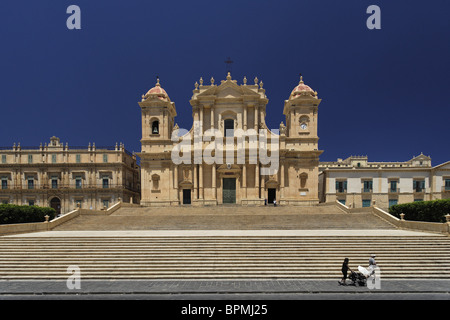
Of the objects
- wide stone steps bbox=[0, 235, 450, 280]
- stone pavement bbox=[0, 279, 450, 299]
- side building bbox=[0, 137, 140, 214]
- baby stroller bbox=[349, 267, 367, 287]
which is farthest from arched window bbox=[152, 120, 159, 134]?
baby stroller bbox=[349, 267, 367, 287]

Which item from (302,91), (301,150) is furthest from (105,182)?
(302,91)

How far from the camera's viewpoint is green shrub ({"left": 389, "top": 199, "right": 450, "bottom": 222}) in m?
22.5

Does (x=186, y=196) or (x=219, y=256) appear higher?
(x=186, y=196)

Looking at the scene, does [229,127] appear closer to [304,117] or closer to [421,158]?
[304,117]

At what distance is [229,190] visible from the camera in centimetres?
3841

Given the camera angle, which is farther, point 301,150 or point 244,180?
point 301,150

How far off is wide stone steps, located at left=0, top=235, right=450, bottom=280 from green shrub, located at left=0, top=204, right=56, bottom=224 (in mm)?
6263

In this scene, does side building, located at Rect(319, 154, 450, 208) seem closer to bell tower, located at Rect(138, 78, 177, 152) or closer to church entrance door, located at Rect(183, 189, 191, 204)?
church entrance door, located at Rect(183, 189, 191, 204)

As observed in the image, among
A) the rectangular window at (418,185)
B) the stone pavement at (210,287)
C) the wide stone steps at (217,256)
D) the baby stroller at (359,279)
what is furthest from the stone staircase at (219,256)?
the rectangular window at (418,185)

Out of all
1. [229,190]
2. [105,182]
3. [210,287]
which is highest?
[105,182]

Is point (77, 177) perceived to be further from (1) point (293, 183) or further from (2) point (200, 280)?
(2) point (200, 280)

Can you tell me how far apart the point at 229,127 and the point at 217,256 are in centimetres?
2630

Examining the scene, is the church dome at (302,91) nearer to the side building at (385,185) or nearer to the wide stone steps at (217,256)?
the side building at (385,185)

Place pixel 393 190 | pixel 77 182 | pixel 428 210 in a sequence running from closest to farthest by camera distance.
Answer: pixel 428 210
pixel 393 190
pixel 77 182
